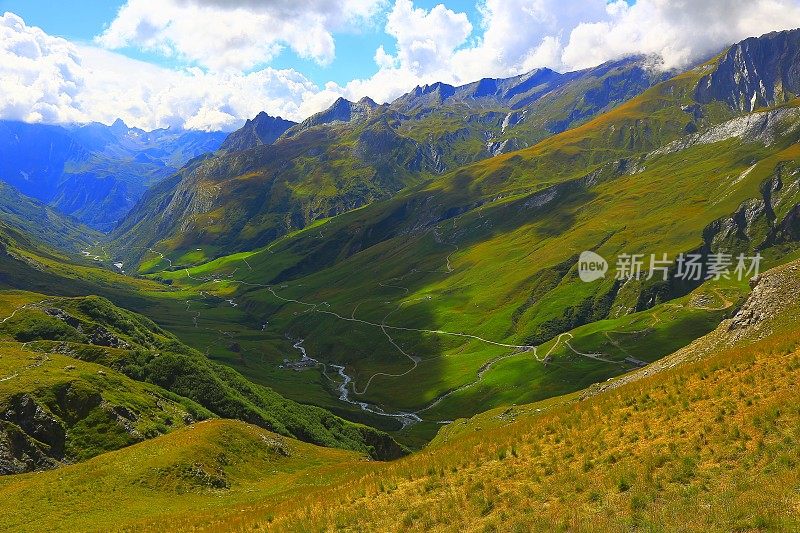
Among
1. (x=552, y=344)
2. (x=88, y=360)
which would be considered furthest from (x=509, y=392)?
(x=88, y=360)

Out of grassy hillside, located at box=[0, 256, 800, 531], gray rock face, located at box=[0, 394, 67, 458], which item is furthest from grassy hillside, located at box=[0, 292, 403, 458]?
grassy hillside, located at box=[0, 256, 800, 531]

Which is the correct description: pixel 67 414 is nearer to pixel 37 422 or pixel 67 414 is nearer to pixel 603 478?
pixel 37 422

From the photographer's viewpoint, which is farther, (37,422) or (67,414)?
(67,414)

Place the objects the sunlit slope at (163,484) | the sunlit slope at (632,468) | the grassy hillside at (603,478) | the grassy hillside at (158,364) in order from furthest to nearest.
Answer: the grassy hillside at (158,364) → the sunlit slope at (163,484) → the grassy hillside at (603,478) → the sunlit slope at (632,468)

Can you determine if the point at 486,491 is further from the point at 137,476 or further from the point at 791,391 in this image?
the point at 137,476

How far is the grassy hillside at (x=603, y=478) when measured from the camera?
1942cm

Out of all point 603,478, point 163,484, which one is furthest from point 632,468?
point 163,484

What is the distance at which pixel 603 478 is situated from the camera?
75.7 feet

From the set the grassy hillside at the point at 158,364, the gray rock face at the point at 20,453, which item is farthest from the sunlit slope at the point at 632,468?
the grassy hillside at the point at 158,364

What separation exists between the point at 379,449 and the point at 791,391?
9335cm

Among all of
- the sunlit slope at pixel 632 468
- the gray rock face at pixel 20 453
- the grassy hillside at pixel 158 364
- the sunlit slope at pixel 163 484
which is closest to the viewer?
the sunlit slope at pixel 632 468

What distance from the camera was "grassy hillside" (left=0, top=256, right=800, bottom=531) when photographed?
19422mm

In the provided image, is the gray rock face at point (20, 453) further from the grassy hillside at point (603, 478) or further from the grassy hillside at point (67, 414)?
the grassy hillside at point (603, 478)

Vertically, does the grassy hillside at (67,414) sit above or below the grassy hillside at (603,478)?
above
